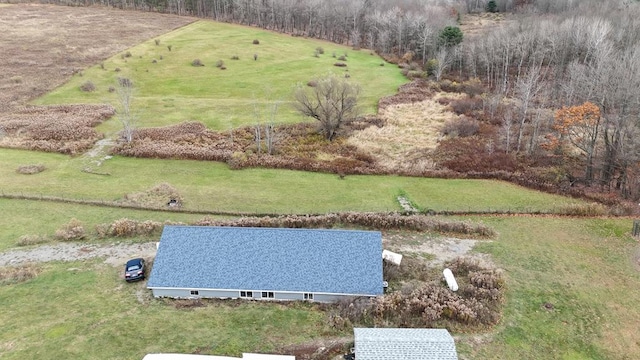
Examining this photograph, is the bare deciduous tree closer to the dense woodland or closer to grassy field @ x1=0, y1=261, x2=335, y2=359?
the dense woodland

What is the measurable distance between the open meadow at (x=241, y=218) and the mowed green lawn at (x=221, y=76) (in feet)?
1.94

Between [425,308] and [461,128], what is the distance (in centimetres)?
3986

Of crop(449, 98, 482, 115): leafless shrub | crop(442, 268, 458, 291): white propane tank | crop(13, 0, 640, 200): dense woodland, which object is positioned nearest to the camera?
crop(442, 268, 458, 291): white propane tank

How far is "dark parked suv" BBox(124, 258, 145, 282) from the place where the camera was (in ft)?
109

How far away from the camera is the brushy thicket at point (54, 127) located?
186ft

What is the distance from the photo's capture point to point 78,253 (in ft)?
122

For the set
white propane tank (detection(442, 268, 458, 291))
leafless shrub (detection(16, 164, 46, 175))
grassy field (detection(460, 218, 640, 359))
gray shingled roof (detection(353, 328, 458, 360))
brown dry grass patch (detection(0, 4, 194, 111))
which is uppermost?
brown dry grass patch (detection(0, 4, 194, 111))

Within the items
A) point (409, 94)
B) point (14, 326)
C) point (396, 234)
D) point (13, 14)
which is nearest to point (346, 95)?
point (409, 94)

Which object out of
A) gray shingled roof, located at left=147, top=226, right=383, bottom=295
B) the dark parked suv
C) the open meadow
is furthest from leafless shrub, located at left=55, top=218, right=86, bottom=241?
gray shingled roof, located at left=147, top=226, right=383, bottom=295

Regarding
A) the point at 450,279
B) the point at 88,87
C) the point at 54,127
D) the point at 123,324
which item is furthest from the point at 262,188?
the point at 88,87

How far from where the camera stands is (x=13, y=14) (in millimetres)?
117312

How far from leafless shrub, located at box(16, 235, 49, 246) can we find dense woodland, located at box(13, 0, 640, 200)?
40588 millimetres

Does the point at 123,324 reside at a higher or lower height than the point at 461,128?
lower

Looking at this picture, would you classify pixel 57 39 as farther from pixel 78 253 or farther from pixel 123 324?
pixel 123 324
